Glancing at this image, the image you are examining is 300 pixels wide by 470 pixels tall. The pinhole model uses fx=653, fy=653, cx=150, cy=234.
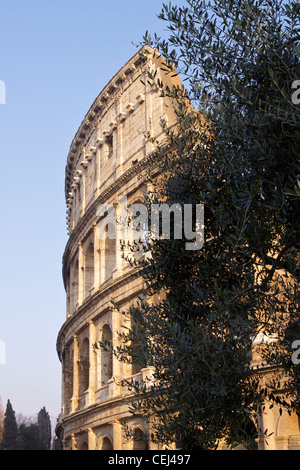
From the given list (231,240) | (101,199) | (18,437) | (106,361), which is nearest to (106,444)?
(106,361)

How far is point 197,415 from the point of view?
7945 millimetres

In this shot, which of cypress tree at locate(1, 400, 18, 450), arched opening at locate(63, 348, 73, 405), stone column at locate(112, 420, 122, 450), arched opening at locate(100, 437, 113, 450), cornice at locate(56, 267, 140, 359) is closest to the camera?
stone column at locate(112, 420, 122, 450)

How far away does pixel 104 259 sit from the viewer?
82.3 ft

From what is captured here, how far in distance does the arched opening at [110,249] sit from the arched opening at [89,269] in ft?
5.99

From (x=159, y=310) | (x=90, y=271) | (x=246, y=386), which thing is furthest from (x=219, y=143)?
(x=90, y=271)

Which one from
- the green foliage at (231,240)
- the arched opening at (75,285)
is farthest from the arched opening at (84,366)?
the green foliage at (231,240)

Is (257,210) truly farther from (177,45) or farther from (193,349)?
(177,45)

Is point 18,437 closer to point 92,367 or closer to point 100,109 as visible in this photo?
point 92,367

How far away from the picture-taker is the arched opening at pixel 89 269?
2728 cm

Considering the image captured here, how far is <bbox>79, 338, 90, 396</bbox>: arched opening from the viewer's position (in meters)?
26.1

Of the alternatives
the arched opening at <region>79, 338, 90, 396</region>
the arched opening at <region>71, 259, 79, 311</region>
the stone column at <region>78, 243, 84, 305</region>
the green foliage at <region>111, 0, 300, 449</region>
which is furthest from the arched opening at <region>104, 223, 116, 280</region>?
the green foliage at <region>111, 0, 300, 449</region>

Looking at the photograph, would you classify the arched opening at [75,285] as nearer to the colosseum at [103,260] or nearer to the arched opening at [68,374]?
the colosseum at [103,260]

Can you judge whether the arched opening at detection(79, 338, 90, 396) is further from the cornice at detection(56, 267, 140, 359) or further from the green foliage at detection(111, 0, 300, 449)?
the green foliage at detection(111, 0, 300, 449)

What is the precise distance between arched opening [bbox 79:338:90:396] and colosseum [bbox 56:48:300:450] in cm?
4
